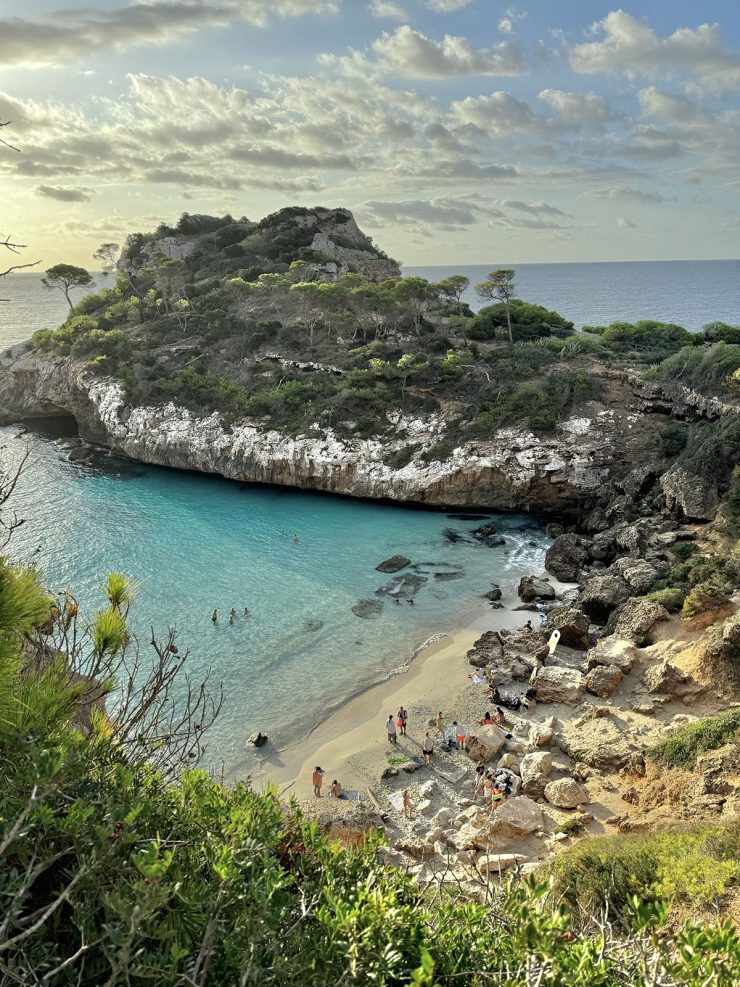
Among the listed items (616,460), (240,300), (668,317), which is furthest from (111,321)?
(668,317)

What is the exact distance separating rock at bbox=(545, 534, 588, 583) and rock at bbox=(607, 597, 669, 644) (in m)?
4.97

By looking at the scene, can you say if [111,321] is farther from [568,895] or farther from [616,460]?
[568,895]

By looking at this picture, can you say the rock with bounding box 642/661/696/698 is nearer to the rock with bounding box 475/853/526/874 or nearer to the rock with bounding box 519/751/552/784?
the rock with bounding box 519/751/552/784

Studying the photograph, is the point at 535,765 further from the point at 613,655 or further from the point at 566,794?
the point at 613,655

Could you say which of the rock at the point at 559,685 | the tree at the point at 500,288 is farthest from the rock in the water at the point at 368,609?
the tree at the point at 500,288

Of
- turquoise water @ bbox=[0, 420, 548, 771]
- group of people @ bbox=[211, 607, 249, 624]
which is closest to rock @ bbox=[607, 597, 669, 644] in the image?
turquoise water @ bbox=[0, 420, 548, 771]

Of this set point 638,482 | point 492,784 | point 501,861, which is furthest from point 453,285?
point 501,861

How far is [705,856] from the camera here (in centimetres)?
811

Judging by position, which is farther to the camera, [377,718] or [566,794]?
[377,718]

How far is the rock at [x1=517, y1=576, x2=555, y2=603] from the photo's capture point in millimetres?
22594

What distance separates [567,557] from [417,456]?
410 inches

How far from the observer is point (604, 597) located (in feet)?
68.4

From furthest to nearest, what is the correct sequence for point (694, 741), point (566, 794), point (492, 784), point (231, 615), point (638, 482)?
point (638, 482), point (231, 615), point (492, 784), point (566, 794), point (694, 741)

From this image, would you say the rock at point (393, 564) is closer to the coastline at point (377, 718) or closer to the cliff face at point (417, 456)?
the coastline at point (377, 718)
